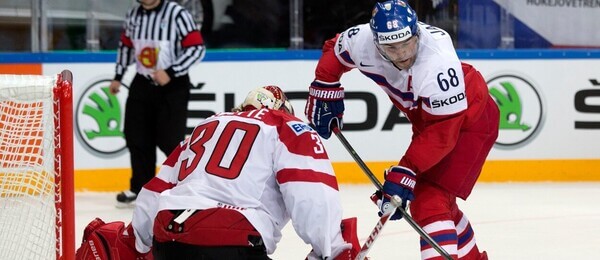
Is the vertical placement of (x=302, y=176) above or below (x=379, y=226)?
above

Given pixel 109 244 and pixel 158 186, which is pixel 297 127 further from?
pixel 109 244

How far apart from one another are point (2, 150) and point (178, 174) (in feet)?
1.66

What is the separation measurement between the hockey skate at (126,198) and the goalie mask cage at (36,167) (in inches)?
85.0

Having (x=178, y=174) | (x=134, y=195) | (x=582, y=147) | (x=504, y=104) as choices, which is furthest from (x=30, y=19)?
(x=178, y=174)

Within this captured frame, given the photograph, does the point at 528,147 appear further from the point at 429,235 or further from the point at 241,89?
the point at 429,235

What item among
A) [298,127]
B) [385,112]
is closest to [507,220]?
[385,112]

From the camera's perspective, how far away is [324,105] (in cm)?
399

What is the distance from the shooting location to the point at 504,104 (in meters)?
6.61

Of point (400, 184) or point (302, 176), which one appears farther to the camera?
point (400, 184)

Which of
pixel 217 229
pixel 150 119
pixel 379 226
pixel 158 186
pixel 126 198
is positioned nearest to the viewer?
pixel 217 229

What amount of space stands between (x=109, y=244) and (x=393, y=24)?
1040 mm

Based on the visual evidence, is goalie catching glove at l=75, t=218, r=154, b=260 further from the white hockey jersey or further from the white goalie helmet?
the white goalie helmet

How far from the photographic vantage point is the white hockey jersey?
3.00 m

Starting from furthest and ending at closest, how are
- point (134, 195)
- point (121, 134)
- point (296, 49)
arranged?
point (296, 49), point (121, 134), point (134, 195)
